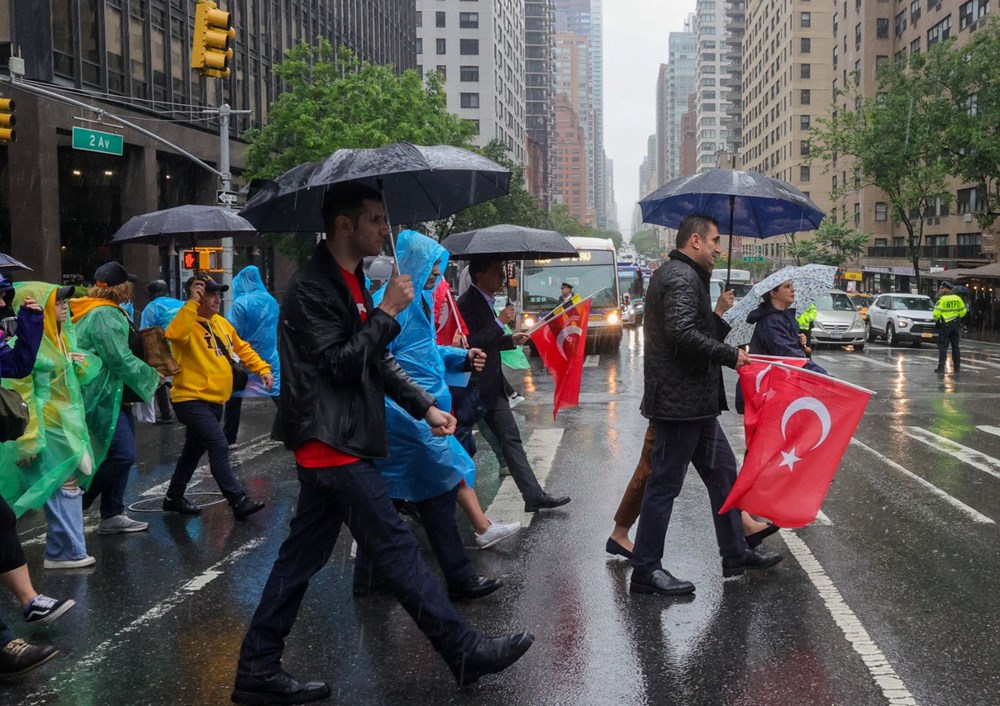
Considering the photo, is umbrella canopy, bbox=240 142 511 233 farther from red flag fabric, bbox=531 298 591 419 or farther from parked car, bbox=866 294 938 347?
parked car, bbox=866 294 938 347

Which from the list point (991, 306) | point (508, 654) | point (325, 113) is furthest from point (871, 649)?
point (991, 306)

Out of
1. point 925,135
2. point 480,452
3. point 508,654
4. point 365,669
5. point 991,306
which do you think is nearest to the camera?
point 508,654

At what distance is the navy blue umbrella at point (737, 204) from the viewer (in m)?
6.70

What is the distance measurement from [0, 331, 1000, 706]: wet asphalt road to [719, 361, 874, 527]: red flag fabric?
1.58ft

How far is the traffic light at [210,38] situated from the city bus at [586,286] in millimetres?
10260

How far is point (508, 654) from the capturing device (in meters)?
3.99

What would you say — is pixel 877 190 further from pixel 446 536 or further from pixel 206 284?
pixel 446 536

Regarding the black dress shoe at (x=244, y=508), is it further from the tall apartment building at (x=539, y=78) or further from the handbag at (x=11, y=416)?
the tall apartment building at (x=539, y=78)

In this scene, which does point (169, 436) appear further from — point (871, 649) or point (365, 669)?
point (871, 649)

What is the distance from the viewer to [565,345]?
7.64 m

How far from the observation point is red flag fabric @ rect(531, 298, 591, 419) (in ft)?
24.8

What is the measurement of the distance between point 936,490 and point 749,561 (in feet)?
10.3

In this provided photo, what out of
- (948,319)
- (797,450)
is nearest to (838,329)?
(948,319)

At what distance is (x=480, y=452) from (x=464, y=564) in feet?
16.1
